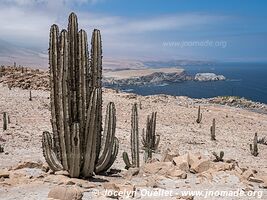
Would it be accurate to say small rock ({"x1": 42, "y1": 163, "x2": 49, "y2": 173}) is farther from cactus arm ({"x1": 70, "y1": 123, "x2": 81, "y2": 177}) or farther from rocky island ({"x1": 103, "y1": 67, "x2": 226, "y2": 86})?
rocky island ({"x1": 103, "y1": 67, "x2": 226, "y2": 86})

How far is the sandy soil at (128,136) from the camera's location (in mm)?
8391

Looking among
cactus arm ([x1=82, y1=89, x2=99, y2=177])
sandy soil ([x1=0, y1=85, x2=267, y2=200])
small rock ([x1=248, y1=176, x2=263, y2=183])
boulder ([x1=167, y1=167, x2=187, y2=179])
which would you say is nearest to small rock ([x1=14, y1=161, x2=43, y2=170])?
sandy soil ([x1=0, y1=85, x2=267, y2=200])

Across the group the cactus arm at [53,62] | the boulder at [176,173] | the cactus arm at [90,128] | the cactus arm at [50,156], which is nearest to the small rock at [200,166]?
the boulder at [176,173]

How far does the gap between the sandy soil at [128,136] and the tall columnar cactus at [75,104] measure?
2.05 feet

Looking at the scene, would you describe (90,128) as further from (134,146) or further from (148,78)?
(148,78)

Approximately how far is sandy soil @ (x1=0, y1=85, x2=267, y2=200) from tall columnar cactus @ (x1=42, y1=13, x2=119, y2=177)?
624mm

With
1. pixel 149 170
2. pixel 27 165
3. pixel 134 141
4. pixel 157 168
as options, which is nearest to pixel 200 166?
pixel 157 168

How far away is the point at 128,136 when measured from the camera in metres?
20.0

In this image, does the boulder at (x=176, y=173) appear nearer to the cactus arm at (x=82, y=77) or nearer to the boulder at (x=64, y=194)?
the cactus arm at (x=82, y=77)

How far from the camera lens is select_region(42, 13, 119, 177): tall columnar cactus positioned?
29.5 feet

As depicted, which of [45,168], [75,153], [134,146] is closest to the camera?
Answer: [75,153]

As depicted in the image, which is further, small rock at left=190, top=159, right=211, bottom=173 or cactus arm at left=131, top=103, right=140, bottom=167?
cactus arm at left=131, top=103, right=140, bottom=167

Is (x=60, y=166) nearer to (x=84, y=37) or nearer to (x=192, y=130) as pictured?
(x=84, y=37)

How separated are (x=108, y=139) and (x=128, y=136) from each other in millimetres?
10342
